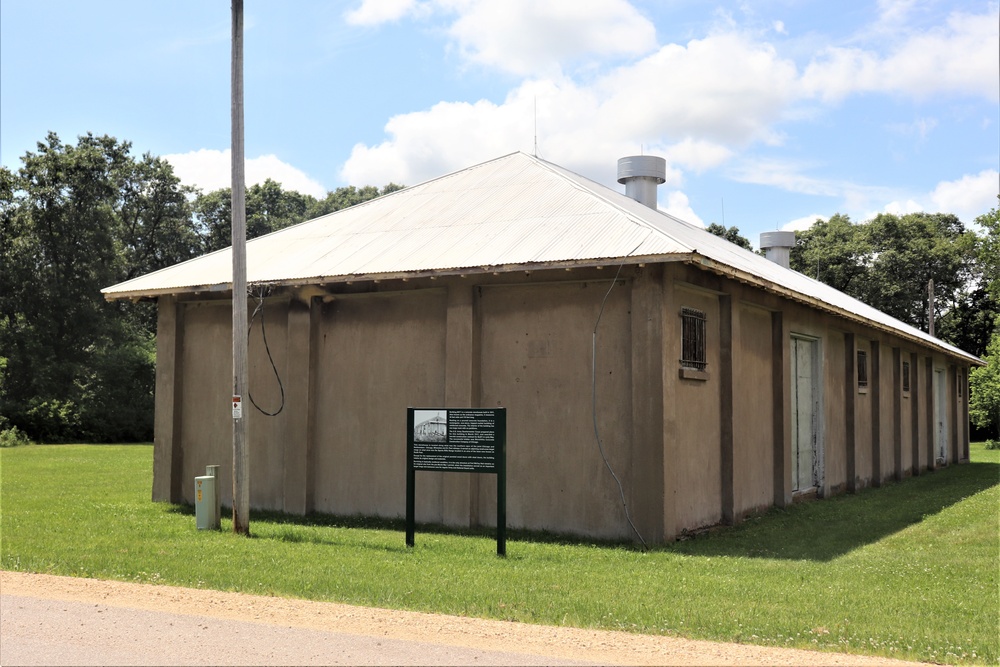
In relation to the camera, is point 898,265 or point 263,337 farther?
point 898,265

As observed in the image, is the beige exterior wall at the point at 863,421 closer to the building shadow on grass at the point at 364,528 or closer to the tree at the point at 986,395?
the building shadow on grass at the point at 364,528

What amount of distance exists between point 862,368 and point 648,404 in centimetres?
1247

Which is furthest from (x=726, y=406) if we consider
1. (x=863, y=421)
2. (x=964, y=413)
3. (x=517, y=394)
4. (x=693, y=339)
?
(x=964, y=413)

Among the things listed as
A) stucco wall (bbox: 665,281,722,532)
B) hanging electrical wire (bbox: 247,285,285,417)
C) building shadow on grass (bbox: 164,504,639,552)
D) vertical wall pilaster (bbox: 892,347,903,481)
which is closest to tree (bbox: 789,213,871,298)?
vertical wall pilaster (bbox: 892,347,903,481)

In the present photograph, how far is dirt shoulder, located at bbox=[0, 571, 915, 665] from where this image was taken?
23.5ft

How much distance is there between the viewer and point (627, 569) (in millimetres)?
10812

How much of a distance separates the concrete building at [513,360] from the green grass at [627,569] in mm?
702

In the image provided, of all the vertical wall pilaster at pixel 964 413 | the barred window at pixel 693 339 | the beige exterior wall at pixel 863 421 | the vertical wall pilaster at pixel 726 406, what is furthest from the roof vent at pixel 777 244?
the barred window at pixel 693 339

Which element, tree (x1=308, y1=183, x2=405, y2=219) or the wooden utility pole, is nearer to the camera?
the wooden utility pole

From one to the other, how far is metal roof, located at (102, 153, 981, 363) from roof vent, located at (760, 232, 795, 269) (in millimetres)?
15918

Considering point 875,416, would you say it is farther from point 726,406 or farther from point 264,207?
point 264,207

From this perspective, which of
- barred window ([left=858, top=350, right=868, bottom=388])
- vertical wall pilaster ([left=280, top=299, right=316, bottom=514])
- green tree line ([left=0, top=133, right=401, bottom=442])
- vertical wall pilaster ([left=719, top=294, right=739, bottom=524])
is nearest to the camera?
vertical wall pilaster ([left=719, top=294, right=739, bottom=524])

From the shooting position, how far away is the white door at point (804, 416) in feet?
61.2

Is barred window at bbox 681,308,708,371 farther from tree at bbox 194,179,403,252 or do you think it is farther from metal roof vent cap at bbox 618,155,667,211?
tree at bbox 194,179,403,252
